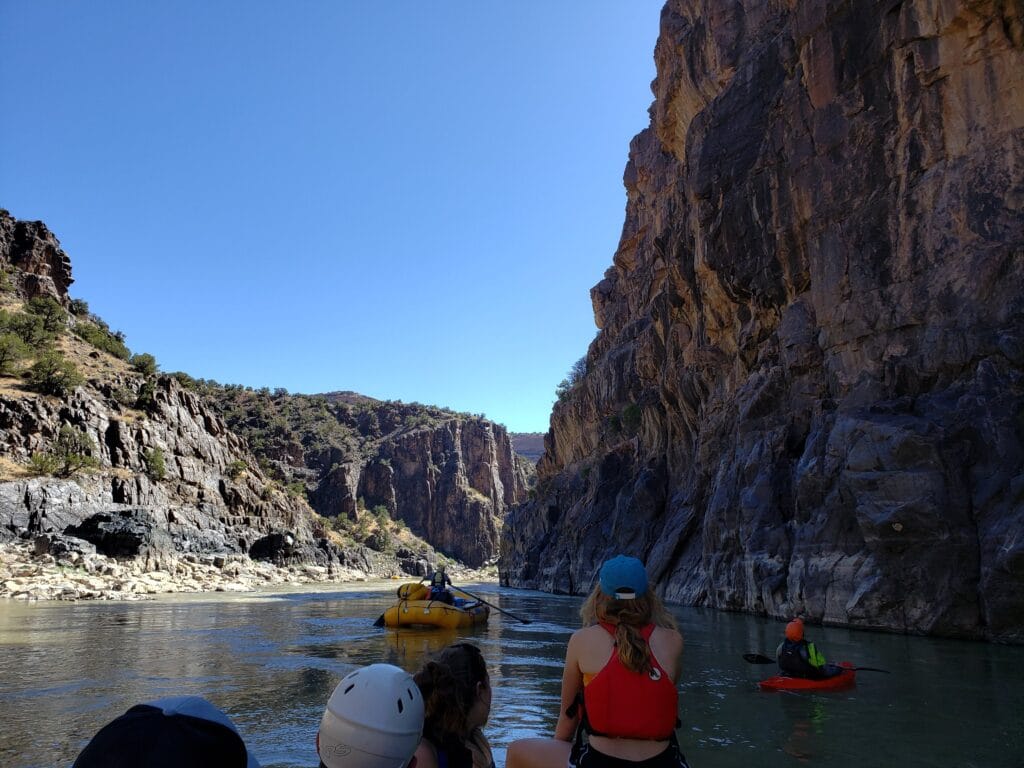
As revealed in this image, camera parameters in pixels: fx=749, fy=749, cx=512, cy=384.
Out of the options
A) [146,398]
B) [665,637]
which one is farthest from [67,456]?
[665,637]

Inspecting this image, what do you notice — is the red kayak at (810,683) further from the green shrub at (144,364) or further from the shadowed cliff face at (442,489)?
the shadowed cliff face at (442,489)

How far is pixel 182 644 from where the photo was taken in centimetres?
1534

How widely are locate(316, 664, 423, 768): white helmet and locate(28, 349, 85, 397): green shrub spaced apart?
53.0m

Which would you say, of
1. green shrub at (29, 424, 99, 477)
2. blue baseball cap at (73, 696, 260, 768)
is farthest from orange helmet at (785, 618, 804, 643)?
green shrub at (29, 424, 99, 477)

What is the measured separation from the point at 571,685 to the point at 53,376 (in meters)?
52.4

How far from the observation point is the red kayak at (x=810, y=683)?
34.0 feet

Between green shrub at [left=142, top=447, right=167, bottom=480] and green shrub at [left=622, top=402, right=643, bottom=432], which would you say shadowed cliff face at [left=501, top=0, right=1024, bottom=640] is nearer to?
green shrub at [left=622, top=402, right=643, bottom=432]

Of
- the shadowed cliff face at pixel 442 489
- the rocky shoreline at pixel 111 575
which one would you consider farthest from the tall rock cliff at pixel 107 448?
the shadowed cliff face at pixel 442 489

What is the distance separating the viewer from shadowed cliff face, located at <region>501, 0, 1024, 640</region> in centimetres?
1691

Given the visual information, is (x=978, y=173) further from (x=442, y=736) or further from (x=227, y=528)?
(x=227, y=528)

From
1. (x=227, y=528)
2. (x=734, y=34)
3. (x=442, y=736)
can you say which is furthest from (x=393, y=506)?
(x=442, y=736)

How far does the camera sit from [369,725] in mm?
2367

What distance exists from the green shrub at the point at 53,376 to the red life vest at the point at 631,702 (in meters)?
52.7

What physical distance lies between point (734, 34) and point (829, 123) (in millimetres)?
12224
